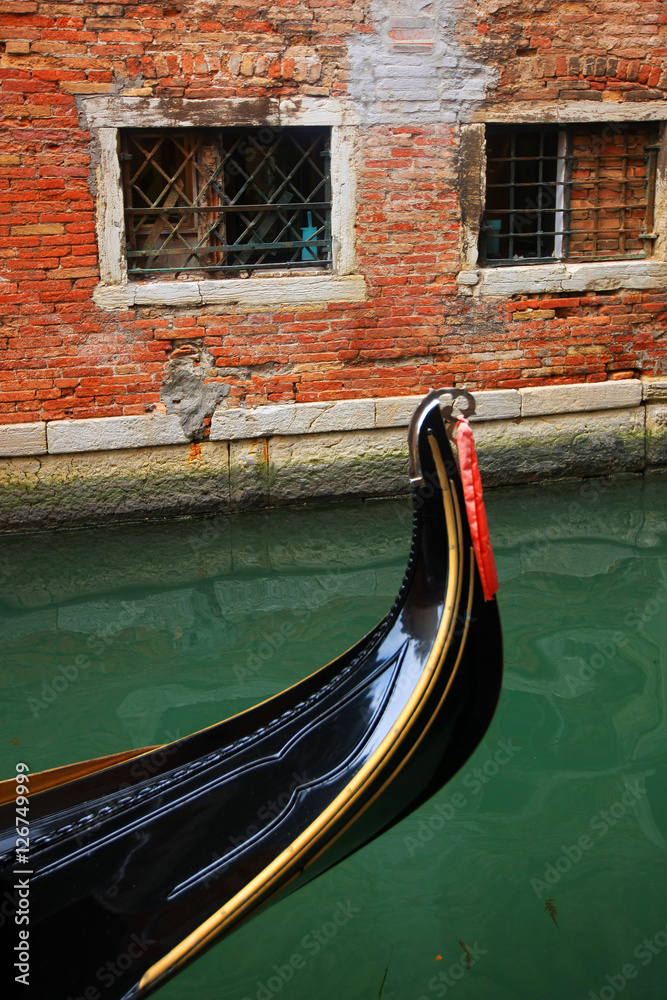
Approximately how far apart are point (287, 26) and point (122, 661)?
3.28 m

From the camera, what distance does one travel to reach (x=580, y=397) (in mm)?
5422

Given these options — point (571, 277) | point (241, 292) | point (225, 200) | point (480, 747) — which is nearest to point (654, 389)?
point (571, 277)

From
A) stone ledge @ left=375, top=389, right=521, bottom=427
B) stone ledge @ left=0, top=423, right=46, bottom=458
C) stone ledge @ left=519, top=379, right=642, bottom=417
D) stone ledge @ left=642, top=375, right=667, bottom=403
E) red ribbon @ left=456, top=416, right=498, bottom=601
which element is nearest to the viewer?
red ribbon @ left=456, top=416, right=498, bottom=601

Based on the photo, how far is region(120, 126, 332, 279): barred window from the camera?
4.72 metres

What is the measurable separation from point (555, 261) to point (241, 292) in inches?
74.1

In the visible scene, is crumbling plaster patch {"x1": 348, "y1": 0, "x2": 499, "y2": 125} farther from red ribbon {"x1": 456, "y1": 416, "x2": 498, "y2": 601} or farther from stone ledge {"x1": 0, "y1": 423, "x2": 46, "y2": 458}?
red ribbon {"x1": 456, "y1": 416, "x2": 498, "y2": 601}

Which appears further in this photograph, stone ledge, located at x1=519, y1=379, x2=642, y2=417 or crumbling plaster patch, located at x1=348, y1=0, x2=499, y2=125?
stone ledge, located at x1=519, y1=379, x2=642, y2=417

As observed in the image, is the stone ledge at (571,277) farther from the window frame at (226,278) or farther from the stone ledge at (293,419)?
the stone ledge at (293,419)

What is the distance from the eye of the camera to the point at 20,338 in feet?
15.1

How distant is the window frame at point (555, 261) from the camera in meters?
4.99

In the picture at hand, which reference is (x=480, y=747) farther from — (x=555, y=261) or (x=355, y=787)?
(x=555, y=261)

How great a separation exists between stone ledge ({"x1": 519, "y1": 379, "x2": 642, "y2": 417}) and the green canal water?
0.48m

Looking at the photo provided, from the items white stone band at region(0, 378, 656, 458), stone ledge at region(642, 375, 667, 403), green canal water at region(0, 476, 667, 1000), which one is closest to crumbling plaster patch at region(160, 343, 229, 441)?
white stone band at region(0, 378, 656, 458)

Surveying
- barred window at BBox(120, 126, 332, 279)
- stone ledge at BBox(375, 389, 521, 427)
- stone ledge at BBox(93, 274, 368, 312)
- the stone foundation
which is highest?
barred window at BBox(120, 126, 332, 279)
